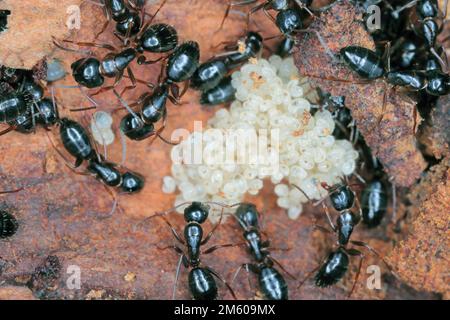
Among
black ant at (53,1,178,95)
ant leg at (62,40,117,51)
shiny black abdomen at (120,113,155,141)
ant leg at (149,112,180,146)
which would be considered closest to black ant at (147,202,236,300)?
ant leg at (149,112,180,146)

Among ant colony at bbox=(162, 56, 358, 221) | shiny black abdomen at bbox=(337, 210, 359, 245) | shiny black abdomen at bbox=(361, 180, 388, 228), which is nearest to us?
ant colony at bbox=(162, 56, 358, 221)

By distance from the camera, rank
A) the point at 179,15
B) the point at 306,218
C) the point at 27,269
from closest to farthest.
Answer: the point at 27,269 → the point at 179,15 → the point at 306,218

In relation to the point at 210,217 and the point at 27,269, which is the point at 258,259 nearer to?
the point at 210,217

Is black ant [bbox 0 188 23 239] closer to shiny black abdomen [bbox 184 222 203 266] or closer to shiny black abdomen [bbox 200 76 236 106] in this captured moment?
shiny black abdomen [bbox 184 222 203 266]

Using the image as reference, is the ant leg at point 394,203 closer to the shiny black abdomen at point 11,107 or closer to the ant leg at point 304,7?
the ant leg at point 304,7

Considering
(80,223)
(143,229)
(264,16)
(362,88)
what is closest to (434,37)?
(362,88)

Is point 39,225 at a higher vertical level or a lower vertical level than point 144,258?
higher

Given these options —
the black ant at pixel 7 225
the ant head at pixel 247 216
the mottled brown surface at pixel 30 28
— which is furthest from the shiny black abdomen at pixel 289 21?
the black ant at pixel 7 225
